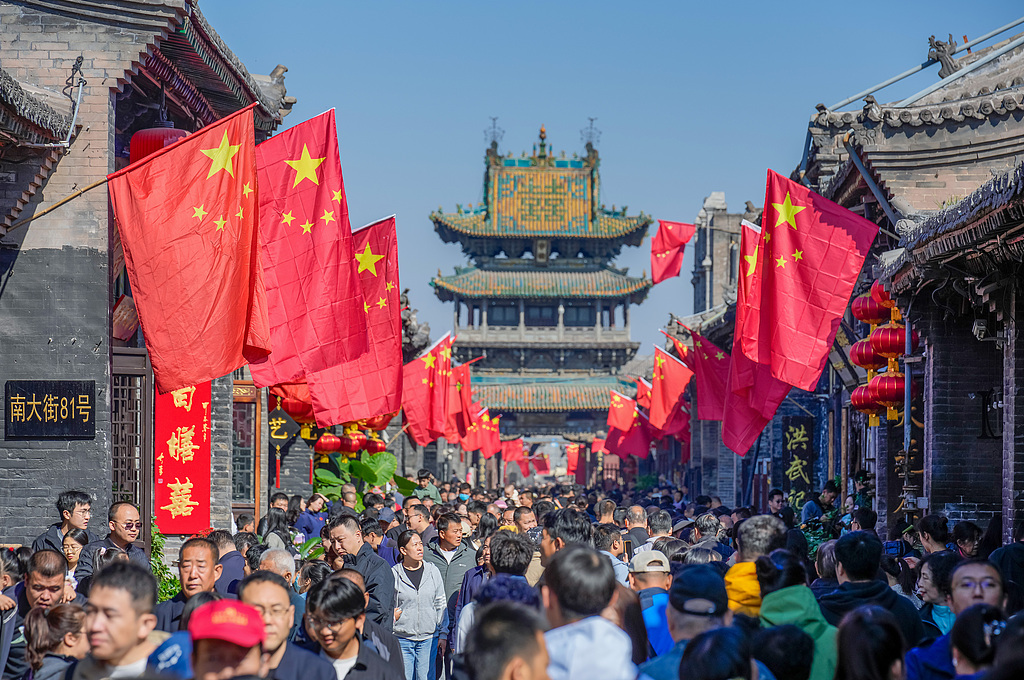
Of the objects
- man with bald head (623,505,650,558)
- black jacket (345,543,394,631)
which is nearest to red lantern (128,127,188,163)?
black jacket (345,543,394,631)

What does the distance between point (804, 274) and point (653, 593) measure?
511 centimetres

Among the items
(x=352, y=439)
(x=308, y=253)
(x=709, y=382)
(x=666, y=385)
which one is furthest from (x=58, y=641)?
(x=666, y=385)

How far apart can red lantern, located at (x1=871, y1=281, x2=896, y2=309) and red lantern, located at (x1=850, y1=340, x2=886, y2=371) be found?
408 mm

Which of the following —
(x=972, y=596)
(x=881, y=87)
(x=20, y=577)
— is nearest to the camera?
(x=972, y=596)

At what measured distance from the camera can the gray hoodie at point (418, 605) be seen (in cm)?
823

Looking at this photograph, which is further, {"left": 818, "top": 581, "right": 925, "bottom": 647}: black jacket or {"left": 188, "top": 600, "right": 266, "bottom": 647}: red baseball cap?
{"left": 818, "top": 581, "right": 925, "bottom": 647}: black jacket

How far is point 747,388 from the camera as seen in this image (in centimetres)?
1258

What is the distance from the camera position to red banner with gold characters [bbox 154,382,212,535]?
44.1ft

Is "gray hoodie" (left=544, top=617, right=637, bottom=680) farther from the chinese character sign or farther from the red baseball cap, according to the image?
the chinese character sign

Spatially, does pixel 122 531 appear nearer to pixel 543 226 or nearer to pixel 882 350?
pixel 882 350

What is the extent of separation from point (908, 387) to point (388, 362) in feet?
16.5

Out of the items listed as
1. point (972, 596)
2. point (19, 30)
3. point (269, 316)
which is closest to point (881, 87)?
point (269, 316)

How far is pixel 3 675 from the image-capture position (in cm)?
580

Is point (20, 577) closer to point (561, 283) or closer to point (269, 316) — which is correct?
point (269, 316)
